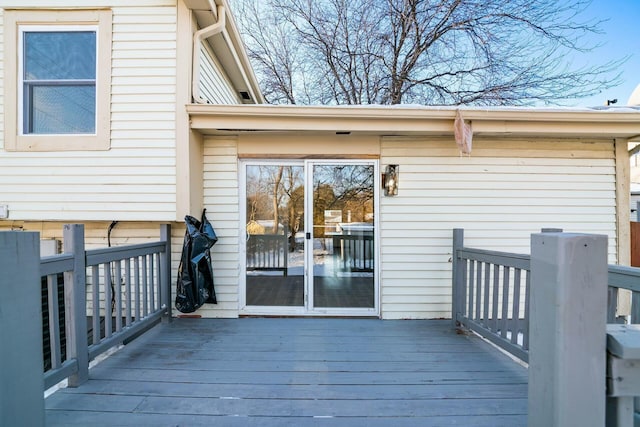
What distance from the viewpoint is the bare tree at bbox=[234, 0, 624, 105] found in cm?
780

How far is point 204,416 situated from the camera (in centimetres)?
188

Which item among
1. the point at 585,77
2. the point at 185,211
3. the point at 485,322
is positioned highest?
the point at 585,77

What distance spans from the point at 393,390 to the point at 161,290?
2.59 m

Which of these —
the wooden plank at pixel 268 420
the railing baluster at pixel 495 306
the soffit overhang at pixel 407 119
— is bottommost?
the wooden plank at pixel 268 420

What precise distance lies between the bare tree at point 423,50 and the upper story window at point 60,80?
23.3ft

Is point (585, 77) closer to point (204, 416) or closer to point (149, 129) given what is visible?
point (149, 129)

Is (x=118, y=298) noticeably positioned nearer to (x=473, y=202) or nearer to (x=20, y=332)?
(x=20, y=332)

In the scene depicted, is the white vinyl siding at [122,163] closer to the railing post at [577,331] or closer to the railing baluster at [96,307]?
the railing baluster at [96,307]

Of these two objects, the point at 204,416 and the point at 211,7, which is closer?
the point at 204,416

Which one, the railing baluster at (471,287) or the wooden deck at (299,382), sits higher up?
the railing baluster at (471,287)

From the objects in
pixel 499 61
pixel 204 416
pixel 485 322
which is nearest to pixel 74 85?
pixel 204 416

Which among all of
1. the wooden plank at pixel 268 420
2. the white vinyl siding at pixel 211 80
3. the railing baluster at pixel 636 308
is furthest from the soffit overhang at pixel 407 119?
the wooden plank at pixel 268 420

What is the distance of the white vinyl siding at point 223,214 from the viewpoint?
3.67 metres

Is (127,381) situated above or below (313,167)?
below
